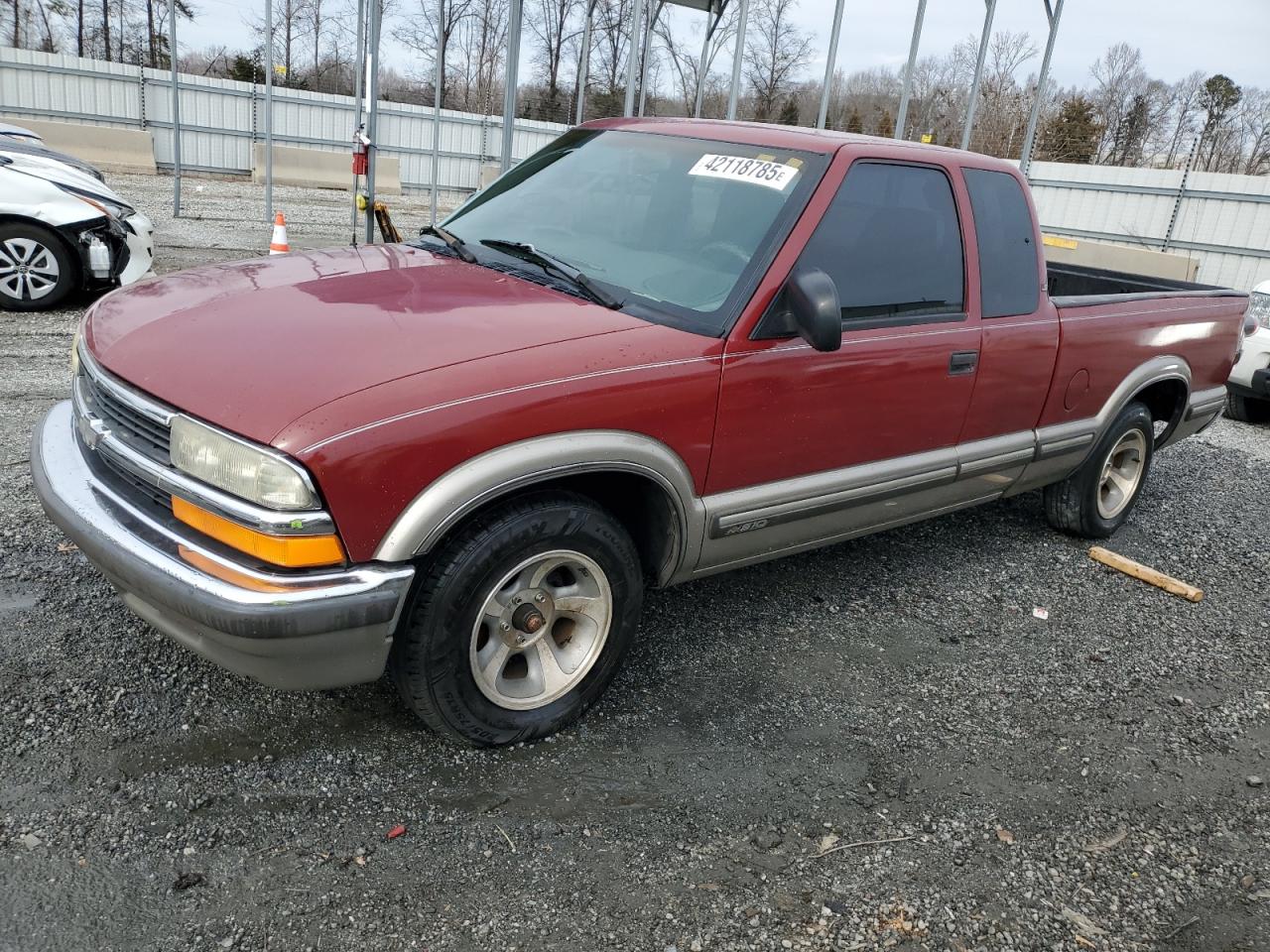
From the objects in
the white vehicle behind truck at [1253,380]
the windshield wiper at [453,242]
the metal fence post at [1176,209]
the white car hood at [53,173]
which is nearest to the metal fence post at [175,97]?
the white car hood at [53,173]

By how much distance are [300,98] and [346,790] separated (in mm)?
24411

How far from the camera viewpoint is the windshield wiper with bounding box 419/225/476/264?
12.0ft

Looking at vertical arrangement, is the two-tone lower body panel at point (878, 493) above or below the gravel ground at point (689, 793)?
above

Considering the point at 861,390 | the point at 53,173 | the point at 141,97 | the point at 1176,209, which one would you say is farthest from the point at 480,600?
the point at 141,97

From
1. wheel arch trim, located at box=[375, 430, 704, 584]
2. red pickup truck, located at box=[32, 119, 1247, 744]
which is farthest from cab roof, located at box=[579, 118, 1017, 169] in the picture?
wheel arch trim, located at box=[375, 430, 704, 584]

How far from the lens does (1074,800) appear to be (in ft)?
10.00

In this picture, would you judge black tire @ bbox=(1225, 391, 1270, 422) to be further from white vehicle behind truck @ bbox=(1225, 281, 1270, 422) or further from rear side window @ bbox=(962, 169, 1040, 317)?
rear side window @ bbox=(962, 169, 1040, 317)

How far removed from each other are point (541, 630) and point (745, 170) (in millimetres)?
1811

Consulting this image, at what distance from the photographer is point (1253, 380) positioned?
8430 millimetres

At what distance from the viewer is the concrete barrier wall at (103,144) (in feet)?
65.3

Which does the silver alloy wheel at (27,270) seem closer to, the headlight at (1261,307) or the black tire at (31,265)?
the black tire at (31,265)

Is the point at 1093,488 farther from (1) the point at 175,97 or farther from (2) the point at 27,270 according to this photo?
(1) the point at 175,97

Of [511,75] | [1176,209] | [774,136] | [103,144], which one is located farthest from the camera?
[103,144]

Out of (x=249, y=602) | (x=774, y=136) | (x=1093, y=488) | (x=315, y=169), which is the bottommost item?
(x=1093, y=488)
